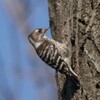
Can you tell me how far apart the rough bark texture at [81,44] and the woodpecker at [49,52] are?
88 millimetres

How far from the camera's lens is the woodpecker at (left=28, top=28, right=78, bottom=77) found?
3.77 meters

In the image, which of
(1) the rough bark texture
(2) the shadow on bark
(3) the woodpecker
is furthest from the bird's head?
(2) the shadow on bark

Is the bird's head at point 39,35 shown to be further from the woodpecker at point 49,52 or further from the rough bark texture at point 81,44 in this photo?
the rough bark texture at point 81,44

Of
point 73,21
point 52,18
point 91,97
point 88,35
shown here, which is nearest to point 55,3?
point 52,18

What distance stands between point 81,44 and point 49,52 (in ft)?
2.13

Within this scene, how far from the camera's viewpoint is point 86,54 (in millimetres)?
3414

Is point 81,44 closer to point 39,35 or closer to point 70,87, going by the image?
point 70,87

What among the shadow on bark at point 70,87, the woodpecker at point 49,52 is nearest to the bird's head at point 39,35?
the woodpecker at point 49,52

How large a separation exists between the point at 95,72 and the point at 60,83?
66 cm

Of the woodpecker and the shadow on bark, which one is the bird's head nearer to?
the woodpecker

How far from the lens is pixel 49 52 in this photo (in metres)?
4.06

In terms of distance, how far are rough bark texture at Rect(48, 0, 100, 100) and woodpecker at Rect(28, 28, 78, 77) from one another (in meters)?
0.09

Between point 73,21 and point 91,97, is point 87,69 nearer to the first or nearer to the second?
point 91,97

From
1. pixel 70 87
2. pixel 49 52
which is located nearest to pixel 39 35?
pixel 49 52
